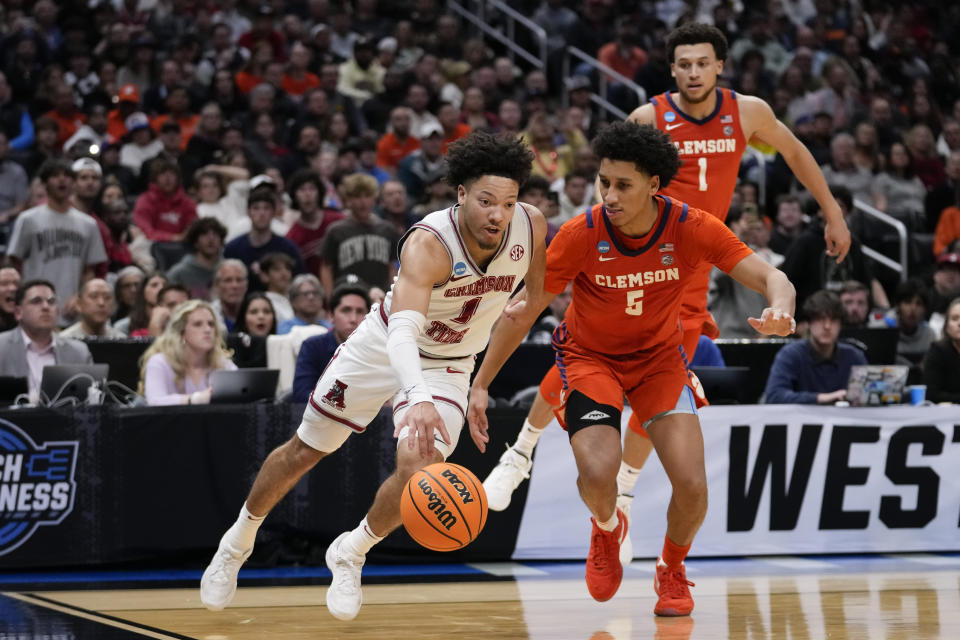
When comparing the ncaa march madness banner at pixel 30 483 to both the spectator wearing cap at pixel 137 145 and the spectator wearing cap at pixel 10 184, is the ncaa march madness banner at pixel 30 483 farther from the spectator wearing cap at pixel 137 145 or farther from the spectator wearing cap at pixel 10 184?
the spectator wearing cap at pixel 137 145

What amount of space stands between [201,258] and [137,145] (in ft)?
9.83

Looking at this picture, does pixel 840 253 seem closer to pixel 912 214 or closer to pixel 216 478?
pixel 216 478

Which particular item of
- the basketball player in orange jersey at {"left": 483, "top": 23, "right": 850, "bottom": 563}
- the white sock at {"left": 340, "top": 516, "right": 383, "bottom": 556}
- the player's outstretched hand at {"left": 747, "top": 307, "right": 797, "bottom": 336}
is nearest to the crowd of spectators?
the basketball player in orange jersey at {"left": 483, "top": 23, "right": 850, "bottom": 563}

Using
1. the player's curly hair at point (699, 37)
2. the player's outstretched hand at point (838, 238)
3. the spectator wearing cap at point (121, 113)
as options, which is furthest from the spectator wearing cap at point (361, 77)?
the player's outstretched hand at point (838, 238)

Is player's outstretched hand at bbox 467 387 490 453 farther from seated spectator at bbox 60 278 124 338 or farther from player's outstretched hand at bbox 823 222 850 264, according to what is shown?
seated spectator at bbox 60 278 124 338

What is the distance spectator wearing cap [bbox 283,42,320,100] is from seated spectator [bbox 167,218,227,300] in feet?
Result: 13.6

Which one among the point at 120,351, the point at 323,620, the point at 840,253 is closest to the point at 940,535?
the point at 840,253

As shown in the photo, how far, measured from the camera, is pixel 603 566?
6.15 metres

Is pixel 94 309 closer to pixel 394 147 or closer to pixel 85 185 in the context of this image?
pixel 85 185

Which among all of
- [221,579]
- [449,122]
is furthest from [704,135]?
[449,122]

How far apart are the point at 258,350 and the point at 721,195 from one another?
4.09 m

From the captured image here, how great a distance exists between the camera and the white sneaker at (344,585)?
5.82m

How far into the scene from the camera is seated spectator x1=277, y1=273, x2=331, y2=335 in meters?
10.1

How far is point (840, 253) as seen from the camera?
657 cm
